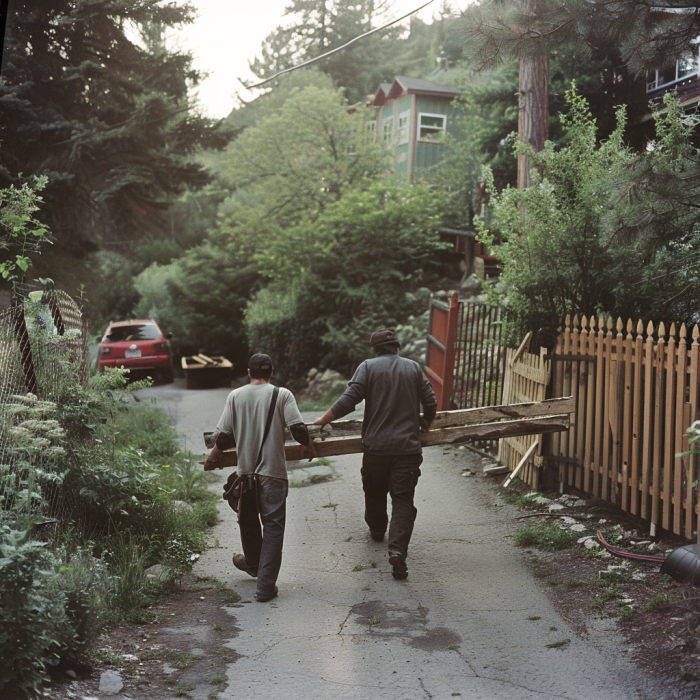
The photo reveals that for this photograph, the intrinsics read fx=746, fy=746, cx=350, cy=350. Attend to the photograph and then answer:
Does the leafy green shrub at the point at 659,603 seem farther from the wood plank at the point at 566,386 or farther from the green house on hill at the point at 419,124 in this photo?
the green house on hill at the point at 419,124

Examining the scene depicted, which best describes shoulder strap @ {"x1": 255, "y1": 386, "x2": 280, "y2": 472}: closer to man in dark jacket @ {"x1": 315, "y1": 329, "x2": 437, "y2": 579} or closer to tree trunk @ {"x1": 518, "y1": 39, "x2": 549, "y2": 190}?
man in dark jacket @ {"x1": 315, "y1": 329, "x2": 437, "y2": 579}

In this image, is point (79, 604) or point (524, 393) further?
point (524, 393)

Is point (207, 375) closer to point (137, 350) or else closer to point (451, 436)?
point (137, 350)

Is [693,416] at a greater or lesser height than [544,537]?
greater

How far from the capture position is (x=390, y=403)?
6.32m

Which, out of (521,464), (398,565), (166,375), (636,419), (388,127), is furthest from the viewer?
(388,127)

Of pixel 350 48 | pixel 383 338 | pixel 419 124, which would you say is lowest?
pixel 383 338

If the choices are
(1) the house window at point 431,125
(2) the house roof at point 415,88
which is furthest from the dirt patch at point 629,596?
(2) the house roof at point 415,88

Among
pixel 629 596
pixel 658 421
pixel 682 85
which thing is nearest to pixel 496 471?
pixel 658 421

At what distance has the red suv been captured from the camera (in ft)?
66.5

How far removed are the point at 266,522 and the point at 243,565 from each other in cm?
64

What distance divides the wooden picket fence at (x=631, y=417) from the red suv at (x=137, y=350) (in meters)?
14.6

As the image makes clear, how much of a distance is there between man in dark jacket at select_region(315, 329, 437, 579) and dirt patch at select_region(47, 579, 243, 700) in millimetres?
1555

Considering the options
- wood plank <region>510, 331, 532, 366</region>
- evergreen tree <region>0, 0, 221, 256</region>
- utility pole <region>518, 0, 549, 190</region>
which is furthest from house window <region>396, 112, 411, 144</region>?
wood plank <region>510, 331, 532, 366</region>
